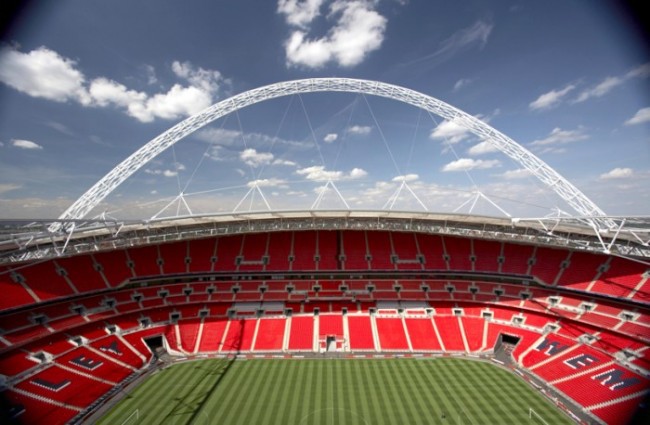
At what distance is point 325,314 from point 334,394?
10665 millimetres

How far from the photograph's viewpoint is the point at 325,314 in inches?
1261

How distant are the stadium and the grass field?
0.16 meters

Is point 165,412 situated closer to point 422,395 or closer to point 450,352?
point 422,395

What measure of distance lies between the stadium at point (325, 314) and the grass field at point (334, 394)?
16 centimetres

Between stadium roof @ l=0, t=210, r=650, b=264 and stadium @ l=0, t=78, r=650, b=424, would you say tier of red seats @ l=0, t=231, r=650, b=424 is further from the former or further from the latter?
stadium roof @ l=0, t=210, r=650, b=264

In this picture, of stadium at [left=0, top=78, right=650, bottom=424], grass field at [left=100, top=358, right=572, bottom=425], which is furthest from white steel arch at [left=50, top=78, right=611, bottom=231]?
grass field at [left=100, top=358, right=572, bottom=425]

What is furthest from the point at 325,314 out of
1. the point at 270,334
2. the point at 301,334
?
the point at 270,334

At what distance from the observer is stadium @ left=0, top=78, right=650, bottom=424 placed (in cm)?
1992

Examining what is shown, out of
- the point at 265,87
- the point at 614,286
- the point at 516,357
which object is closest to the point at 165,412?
the point at 265,87

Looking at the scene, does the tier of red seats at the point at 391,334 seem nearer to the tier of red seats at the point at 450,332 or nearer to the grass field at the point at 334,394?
the grass field at the point at 334,394

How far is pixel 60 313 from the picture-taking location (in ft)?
86.2

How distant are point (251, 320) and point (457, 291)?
24823mm

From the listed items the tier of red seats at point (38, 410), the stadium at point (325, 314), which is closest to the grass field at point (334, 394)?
the stadium at point (325, 314)

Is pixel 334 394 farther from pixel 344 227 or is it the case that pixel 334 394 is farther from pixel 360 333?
pixel 344 227
